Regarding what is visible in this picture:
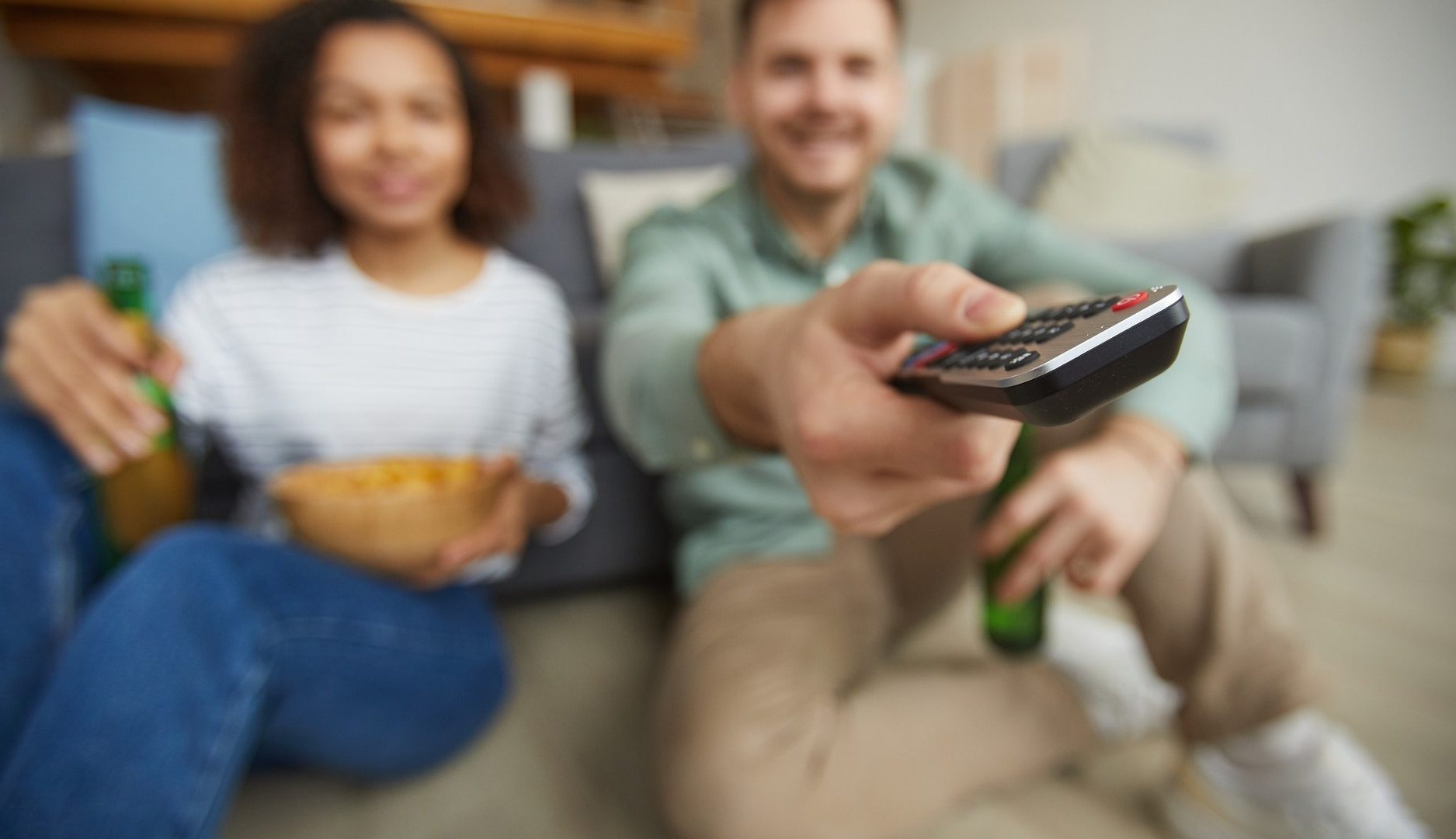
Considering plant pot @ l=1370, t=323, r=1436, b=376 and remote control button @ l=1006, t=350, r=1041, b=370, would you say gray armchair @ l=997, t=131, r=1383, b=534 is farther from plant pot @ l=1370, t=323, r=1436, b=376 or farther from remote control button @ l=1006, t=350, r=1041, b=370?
plant pot @ l=1370, t=323, r=1436, b=376

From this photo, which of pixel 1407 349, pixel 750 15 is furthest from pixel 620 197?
pixel 1407 349

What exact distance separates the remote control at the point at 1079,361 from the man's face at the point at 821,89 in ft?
1.58

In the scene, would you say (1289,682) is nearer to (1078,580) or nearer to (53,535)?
(1078,580)

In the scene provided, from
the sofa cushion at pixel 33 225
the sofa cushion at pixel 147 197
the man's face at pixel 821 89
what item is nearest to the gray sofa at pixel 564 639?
the sofa cushion at pixel 33 225

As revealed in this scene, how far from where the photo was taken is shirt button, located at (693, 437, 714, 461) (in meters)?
0.41

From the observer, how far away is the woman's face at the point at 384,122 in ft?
2.13

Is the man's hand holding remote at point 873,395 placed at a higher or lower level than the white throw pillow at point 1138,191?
higher

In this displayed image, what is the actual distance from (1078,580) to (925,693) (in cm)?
19

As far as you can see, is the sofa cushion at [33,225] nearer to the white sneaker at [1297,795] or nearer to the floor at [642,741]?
the floor at [642,741]

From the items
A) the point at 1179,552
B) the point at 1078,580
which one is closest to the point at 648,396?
the point at 1078,580

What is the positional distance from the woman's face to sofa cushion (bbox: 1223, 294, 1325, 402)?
3.82 ft

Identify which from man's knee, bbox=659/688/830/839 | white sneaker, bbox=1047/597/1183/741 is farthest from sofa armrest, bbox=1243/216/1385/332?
man's knee, bbox=659/688/830/839

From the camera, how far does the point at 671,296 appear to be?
543 mm

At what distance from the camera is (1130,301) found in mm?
226
